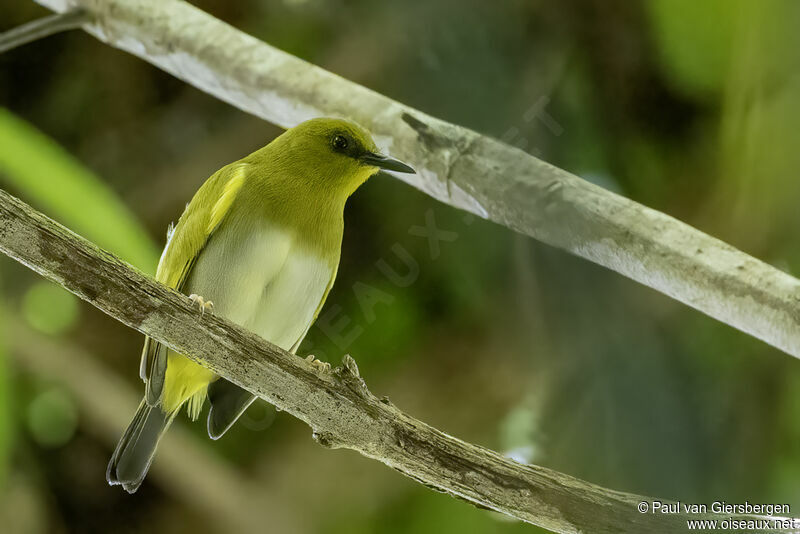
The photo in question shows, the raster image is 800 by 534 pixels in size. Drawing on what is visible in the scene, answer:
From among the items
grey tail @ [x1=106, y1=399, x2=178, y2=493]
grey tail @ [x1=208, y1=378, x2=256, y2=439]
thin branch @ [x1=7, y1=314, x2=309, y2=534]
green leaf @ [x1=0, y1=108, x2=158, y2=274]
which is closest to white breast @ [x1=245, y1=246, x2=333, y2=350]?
grey tail @ [x1=208, y1=378, x2=256, y2=439]

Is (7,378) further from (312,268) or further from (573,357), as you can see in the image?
(573,357)

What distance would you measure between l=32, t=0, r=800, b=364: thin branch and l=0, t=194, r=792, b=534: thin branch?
38 cm

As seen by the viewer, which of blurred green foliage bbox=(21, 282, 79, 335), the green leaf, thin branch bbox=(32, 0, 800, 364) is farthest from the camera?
blurred green foliage bbox=(21, 282, 79, 335)

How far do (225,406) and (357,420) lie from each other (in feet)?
1.42

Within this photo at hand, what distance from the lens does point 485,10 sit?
2.02 meters

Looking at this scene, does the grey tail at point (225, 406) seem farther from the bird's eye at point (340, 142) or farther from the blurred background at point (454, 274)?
the bird's eye at point (340, 142)

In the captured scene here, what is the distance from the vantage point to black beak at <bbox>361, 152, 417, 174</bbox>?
1379 mm

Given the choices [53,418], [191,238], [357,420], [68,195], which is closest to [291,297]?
[191,238]

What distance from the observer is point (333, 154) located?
4.66 feet

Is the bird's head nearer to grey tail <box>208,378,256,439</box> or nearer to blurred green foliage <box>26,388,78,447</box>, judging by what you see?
grey tail <box>208,378,256,439</box>

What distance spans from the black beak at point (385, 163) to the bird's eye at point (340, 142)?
0.04 metres

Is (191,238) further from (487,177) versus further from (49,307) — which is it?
(49,307)

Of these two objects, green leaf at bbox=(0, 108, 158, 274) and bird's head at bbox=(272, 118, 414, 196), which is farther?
green leaf at bbox=(0, 108, 158, 274)

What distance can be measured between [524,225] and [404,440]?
52 cm
